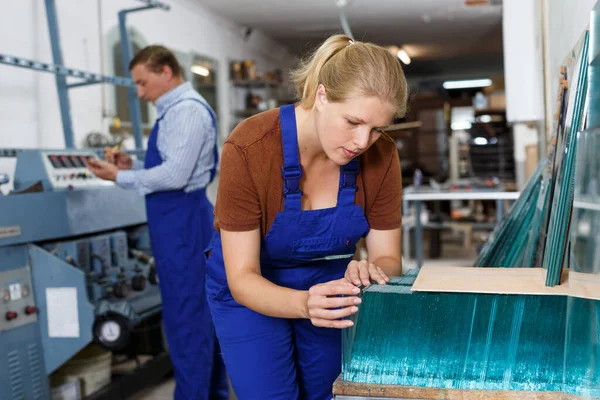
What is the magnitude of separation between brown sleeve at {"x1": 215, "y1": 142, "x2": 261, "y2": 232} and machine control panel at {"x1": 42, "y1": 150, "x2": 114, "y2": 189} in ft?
4.92

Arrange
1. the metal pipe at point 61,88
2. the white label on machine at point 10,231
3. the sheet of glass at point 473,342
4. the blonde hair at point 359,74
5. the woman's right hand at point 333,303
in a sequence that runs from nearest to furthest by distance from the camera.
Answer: the sheet of glass at point 473,342 → the woman's right hand at point 333,303 → the blonde hair at point 359,74 → the white label on machine at point 10,231 → the metal pipe at point 61,88

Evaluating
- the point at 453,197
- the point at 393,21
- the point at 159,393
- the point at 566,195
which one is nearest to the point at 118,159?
the point at 159,393

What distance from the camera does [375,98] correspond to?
121 cm

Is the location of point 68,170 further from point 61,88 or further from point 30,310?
point 61,88

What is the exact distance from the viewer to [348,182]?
Answer: 4.62 ft

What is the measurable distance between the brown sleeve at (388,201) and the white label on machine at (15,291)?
4.87 feet

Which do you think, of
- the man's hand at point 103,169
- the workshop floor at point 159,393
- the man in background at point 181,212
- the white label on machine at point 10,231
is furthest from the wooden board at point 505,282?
the workshop floor at point 159,393

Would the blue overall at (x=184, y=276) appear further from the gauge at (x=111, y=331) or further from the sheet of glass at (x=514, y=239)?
the sheet of glass at (x=514, y=239)

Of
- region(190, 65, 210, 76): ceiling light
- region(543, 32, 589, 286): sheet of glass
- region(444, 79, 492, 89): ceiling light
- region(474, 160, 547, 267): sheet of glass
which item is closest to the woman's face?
region(543, 32, 589, 286): sheet of glass

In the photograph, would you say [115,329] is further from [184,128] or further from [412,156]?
[412,156]

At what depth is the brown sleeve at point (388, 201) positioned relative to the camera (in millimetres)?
1465

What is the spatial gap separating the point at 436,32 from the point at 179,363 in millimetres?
7259

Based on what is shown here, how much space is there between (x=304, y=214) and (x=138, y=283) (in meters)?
→ 1.66

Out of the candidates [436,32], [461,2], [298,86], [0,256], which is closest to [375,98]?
[298,86]
